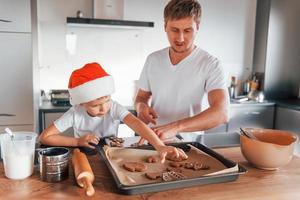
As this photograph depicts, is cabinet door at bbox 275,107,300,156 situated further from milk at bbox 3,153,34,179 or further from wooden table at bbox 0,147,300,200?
milk at bbox 3,153,34,179

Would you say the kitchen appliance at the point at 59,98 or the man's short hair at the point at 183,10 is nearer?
the man's short hair at the point at 183,10

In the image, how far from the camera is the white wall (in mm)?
2795

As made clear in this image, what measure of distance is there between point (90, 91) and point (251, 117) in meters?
2.40

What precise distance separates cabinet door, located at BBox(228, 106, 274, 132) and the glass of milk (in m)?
2.43

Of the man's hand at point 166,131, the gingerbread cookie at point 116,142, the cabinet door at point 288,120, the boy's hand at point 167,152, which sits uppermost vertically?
the man's hand at point 166,131

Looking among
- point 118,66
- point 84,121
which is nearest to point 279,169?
point 84,121

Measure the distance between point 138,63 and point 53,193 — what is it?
2353 millimetres

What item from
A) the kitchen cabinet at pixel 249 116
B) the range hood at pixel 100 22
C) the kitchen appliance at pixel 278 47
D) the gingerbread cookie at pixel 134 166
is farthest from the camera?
the kitchen appliance at pixel 278 47

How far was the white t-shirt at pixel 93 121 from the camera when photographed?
1.27 metres

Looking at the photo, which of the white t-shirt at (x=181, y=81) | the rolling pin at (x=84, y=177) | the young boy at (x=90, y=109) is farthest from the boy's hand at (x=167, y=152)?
the white t-shirt at (x=181, y=81)

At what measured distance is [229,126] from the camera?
3.04m

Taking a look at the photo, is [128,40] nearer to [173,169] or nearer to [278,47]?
[278,47]

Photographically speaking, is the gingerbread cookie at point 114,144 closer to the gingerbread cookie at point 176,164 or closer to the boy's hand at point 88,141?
the boy's hand at point 88,141

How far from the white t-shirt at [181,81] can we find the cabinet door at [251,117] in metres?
1.62
